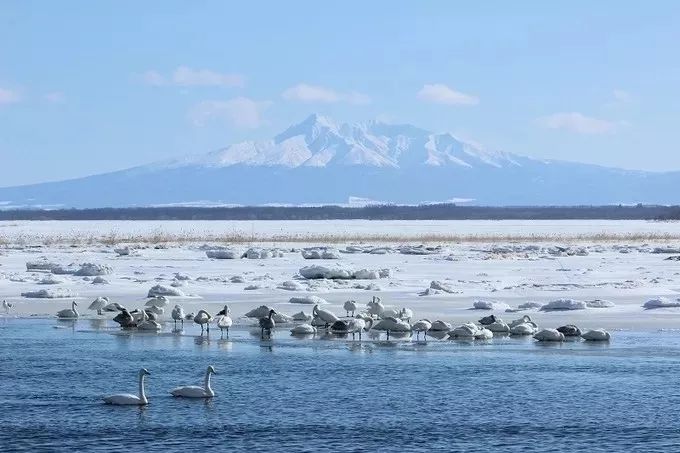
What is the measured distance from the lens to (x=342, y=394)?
56.4ft

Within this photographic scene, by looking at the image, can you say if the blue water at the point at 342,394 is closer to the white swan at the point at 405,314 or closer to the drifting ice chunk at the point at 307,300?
the white swan at the point at 405,314

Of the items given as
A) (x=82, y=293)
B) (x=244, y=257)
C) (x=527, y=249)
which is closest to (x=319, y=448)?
(x=82, y=293)

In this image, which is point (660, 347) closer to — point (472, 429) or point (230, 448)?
point (472, 429)

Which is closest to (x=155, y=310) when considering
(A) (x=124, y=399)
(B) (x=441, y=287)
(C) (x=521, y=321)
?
(C) (x=521, y=321)

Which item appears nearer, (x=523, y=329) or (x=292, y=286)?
(x=523, y=329)

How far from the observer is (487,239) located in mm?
67438

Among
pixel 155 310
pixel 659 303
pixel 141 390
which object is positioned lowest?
pixel 141 390

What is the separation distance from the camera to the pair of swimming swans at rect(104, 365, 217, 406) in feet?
53.8

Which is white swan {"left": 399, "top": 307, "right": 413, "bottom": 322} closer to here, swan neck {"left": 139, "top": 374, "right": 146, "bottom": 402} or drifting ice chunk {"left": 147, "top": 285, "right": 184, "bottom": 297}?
drifting ice chunk {"left": 147, "top": 285, "right": 184, "bottom": 297}

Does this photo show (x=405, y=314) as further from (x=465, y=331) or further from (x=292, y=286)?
(x=292, y=286)

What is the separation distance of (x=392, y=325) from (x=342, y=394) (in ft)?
23.0

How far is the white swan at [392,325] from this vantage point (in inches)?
A: 947

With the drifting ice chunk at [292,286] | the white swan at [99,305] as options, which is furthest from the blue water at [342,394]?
the drifting ice chunk at [292,286]

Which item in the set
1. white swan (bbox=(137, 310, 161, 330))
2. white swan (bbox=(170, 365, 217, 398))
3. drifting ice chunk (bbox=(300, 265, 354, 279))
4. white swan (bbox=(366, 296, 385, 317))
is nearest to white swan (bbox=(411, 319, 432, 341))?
white swan (bbox=(366, 296, 385, 317))
